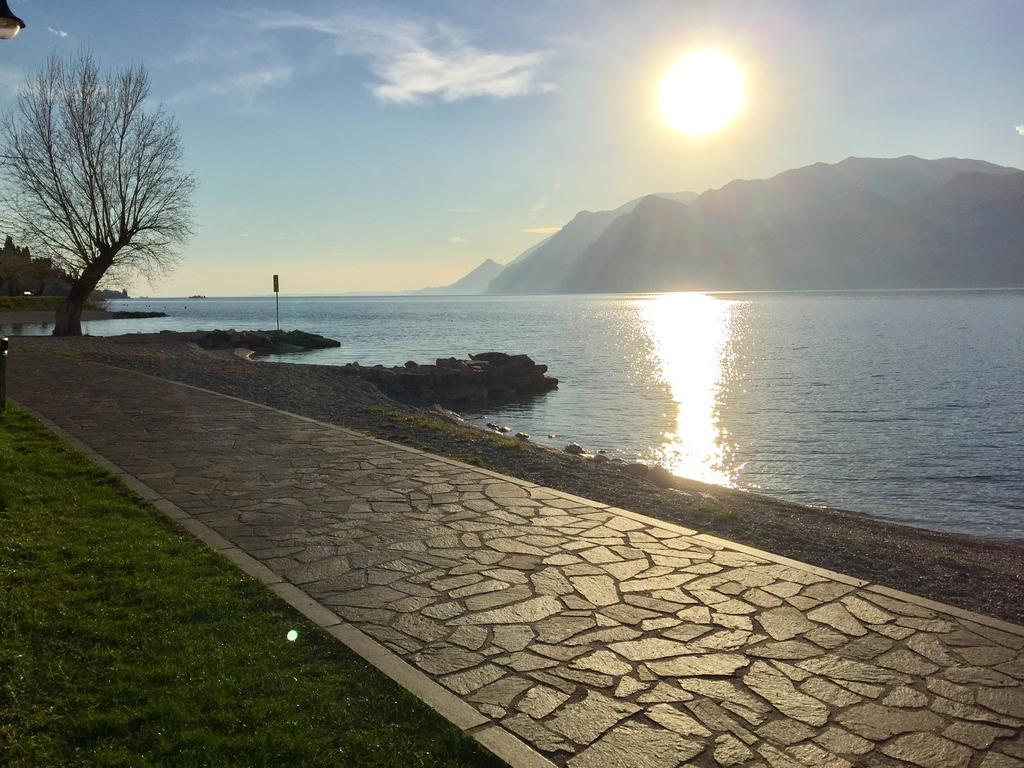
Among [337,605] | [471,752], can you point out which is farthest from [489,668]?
[337,605]

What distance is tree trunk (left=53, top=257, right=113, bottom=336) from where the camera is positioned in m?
32.2

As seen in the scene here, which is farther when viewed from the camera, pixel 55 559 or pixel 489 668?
pixel 55 559

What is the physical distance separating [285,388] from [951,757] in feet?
52.7

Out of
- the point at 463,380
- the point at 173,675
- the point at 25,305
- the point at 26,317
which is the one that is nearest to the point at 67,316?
the point at 463,380

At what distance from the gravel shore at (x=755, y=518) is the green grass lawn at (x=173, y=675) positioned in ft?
14.8

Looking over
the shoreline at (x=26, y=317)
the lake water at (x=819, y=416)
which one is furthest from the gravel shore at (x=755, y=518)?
the shoreline at (x=26, y=317)

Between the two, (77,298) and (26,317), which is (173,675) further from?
(26,317)

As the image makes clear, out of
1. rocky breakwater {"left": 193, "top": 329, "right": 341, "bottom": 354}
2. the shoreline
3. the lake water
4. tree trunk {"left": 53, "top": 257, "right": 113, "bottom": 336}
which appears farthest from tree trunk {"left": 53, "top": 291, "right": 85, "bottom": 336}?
the shoreline

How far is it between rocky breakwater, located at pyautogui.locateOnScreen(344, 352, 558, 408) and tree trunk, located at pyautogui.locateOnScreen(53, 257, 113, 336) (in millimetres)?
13798

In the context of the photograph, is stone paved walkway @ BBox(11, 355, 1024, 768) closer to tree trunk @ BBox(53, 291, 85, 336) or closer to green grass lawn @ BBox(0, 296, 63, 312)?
tree trunk @ BBox(53, 291, 85, 336)

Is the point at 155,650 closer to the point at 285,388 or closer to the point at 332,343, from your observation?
the point at 285,388

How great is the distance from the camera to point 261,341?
4059 cm

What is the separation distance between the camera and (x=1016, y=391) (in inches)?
1059

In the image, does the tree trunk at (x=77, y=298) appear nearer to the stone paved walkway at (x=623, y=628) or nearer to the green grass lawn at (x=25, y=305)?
the stone paved walkway at (x=623, y=628)
